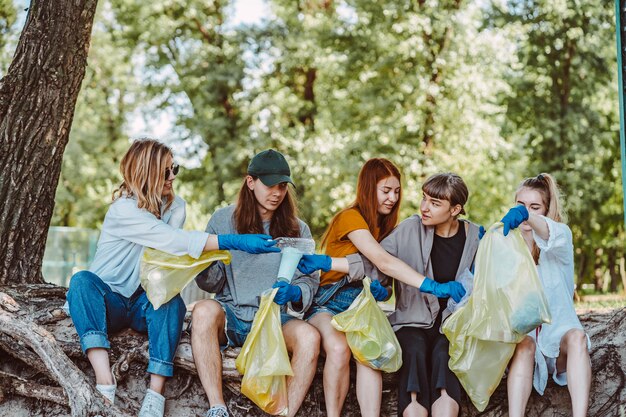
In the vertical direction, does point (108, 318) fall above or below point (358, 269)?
below

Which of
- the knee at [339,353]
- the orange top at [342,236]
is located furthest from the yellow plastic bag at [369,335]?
the orange top at [342,236]

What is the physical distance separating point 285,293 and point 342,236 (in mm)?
470

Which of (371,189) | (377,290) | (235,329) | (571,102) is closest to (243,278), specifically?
(235,329)

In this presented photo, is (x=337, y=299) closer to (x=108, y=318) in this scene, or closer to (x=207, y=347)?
(x=207, y=347)

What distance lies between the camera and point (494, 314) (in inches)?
127

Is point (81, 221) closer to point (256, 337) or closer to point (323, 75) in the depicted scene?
point (323, 75)

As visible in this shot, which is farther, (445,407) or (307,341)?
(307,341)

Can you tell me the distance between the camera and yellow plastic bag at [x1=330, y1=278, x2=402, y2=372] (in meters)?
3.28

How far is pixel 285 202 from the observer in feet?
12.5

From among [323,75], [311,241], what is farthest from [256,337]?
[323,75]

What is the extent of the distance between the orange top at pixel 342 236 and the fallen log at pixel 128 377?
1.46 ft

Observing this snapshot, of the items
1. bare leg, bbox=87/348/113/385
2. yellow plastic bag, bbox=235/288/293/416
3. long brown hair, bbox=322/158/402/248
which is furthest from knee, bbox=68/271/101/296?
long brown hair, bbox=322/158/402/248

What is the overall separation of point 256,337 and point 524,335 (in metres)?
1.13

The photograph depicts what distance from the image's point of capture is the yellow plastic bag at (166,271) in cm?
332
